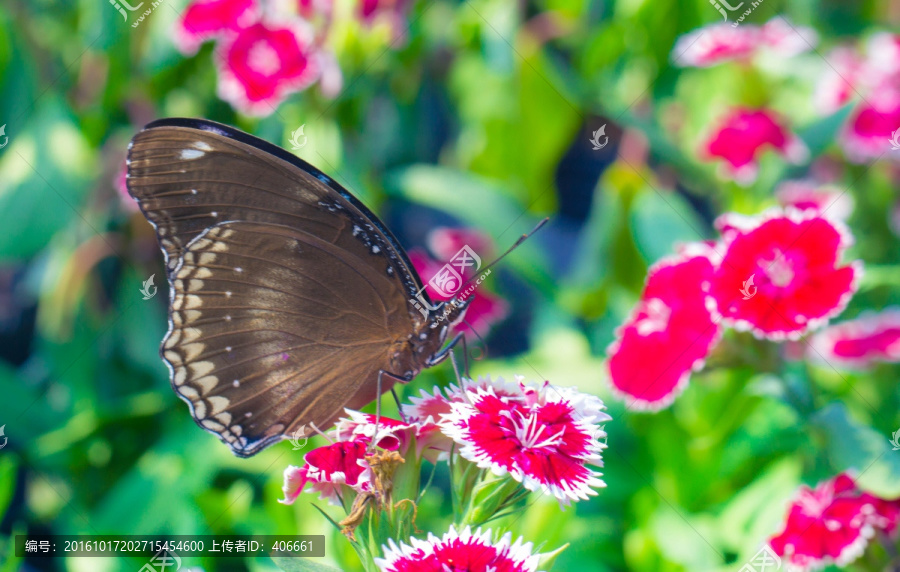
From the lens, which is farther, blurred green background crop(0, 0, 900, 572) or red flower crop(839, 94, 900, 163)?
red flower crop(839, 94, 900, 163)

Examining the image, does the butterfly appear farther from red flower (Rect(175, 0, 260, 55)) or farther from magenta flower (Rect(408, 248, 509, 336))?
red flower (Rect(175, 0, 260, 55))

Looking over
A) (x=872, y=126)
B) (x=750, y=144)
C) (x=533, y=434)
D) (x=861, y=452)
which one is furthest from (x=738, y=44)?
(x=533, y=434)

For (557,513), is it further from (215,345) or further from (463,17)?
(463,17)

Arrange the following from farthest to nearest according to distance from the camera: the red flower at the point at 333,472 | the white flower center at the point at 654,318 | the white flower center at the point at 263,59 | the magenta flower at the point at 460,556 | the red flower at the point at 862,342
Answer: the white flower center at the point at 263,59 < the red flower at the point at 862,342 < the white flower center at the point at 654,318 < the red flower at the point at 333,472 < the magenta flower at the point at 460,556

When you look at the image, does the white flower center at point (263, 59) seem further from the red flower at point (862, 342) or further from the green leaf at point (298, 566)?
the red flower at point (862, 342)

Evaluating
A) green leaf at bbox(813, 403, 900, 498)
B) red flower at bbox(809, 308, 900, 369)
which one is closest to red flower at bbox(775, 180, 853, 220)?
red flower at bbox(809, 308, 900, 369)

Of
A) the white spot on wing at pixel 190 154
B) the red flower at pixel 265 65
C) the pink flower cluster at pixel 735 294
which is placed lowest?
the pink flower cluster at pixel 735 294

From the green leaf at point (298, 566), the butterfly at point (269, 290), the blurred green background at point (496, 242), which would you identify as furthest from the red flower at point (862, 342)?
the green leaf at point (298, 566)
